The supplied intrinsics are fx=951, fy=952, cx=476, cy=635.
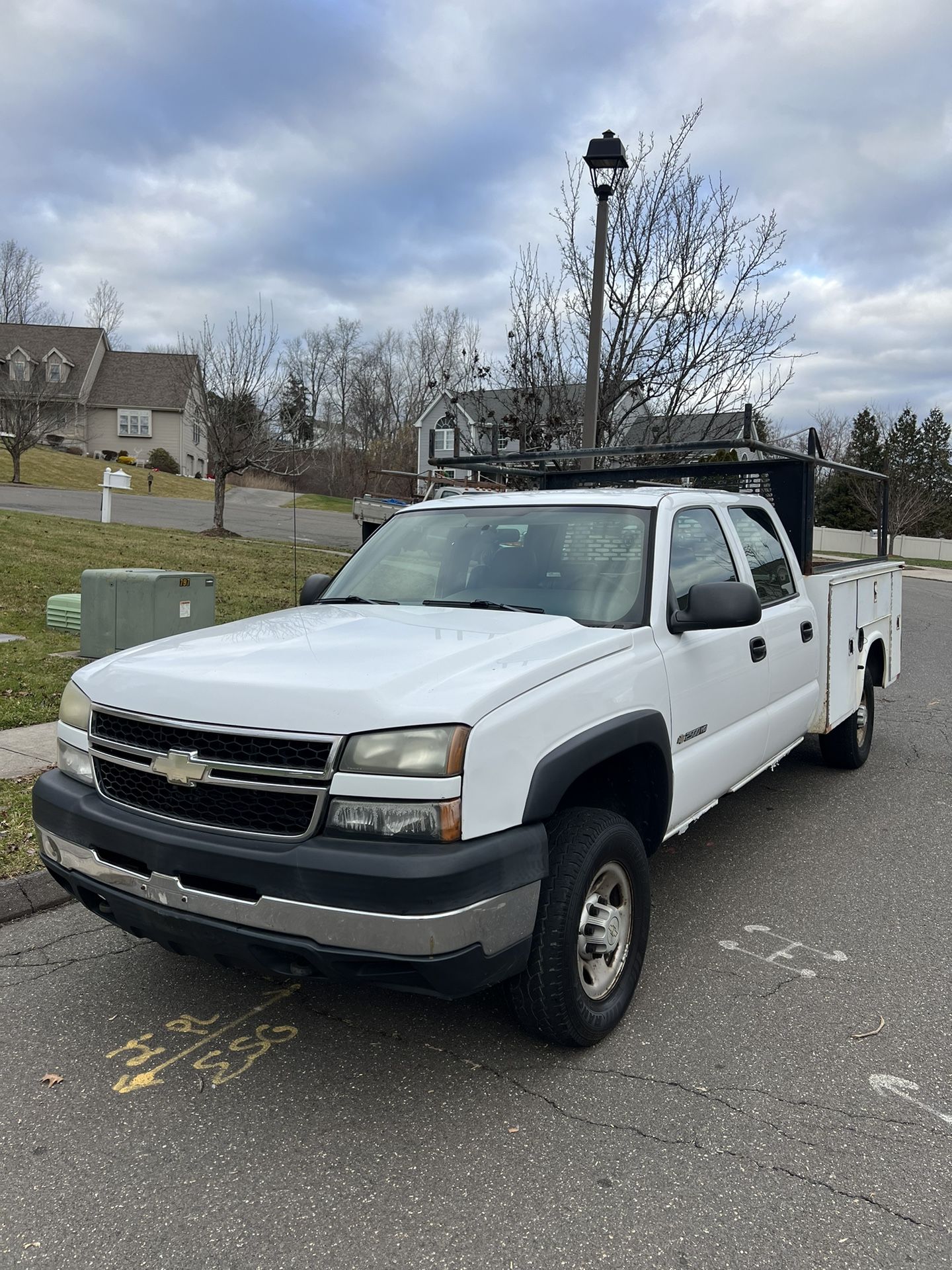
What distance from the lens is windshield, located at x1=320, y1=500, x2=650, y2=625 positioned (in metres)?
3.79

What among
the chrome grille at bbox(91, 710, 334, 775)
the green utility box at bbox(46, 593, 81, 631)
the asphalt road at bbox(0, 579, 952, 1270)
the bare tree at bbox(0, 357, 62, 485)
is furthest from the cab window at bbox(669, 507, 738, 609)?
the bare tree at bbox(0, 357, 62, 485)

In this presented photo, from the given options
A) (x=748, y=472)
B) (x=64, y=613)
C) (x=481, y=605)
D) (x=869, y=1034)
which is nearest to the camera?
(x=869, y=1034)

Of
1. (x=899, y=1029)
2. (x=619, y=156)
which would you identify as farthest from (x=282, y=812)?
(x=619, y=156)

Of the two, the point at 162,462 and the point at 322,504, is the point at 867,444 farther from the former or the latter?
the point at 162,462

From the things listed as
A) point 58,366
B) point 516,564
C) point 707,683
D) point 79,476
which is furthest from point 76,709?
point 58,366

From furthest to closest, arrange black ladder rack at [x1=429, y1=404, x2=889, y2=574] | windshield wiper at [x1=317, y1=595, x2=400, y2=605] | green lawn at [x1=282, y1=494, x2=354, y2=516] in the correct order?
green lawn at [x1=282, y1=494, x2=354, y2=516] < black ladder rack at [x1=429, y1=404, x2=889, y2=574] < windshield wiper at [x1=317, y1=595, x2=400, y2=605]

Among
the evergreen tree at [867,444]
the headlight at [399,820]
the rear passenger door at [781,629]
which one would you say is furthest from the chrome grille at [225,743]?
the evergreen tree at [867,444]

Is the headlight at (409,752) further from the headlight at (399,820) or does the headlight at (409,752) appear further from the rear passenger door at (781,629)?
the rear passenger door at (781,629)

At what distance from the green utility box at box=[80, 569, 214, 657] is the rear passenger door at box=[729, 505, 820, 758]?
512cm

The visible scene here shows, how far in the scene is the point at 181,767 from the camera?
2.80 m

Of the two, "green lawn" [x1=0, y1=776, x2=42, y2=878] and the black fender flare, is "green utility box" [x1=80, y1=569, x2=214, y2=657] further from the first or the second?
the black fender flare

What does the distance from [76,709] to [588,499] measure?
7.59 feet

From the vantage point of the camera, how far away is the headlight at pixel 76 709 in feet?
10.5

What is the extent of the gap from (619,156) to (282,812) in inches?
345
